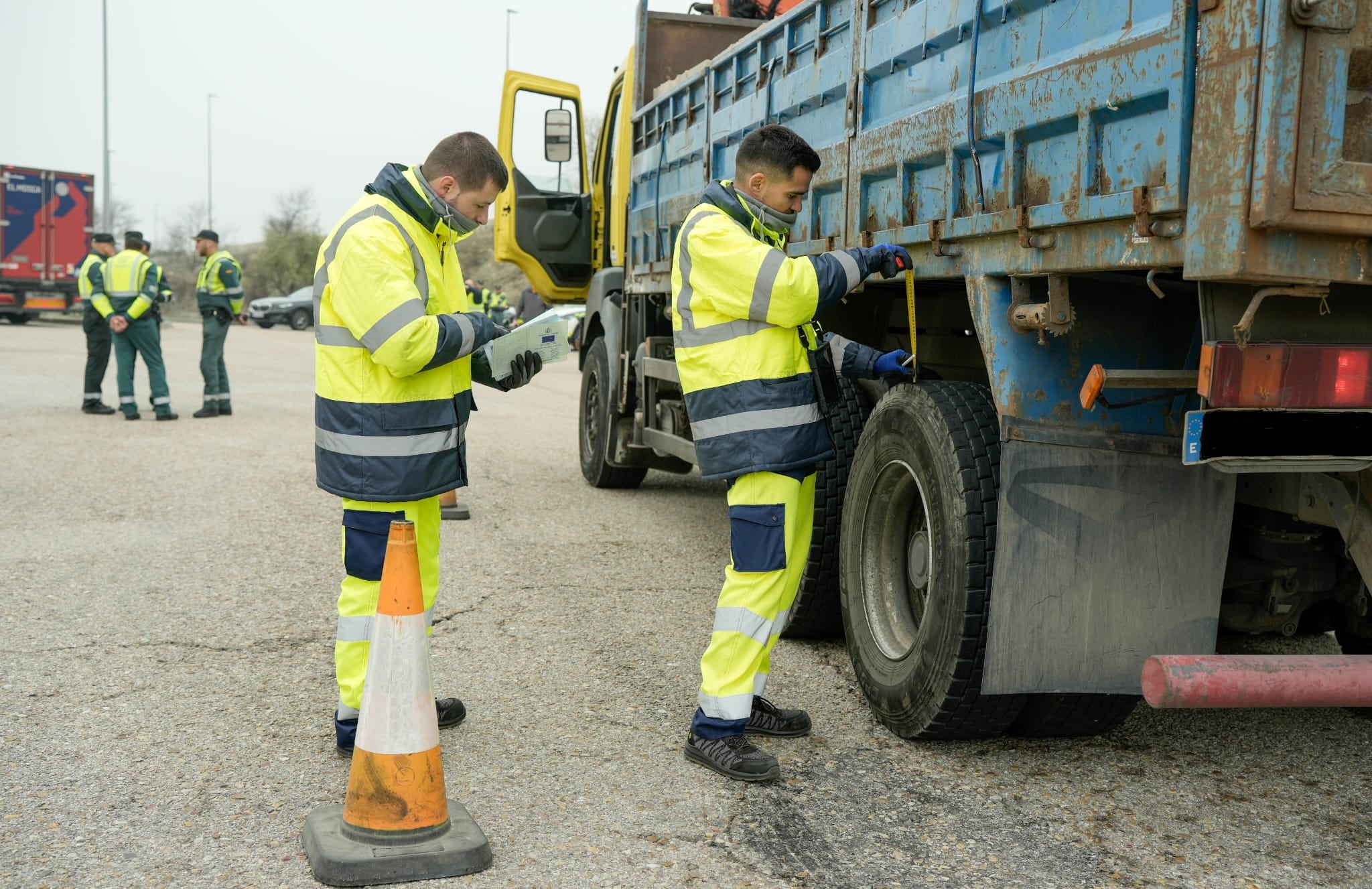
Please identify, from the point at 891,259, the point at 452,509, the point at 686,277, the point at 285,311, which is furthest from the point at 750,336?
the point at 285,311

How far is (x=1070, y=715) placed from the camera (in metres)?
3.81

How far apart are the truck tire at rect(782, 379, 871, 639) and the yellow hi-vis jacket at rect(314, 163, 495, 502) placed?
5.40 feet

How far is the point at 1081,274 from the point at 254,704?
9.48 ft

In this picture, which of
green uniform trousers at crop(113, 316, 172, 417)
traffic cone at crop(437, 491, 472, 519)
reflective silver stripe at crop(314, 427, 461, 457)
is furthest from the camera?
green uniform trousers at crop(113, 316, 172, 417)

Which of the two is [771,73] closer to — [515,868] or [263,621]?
[263,621]

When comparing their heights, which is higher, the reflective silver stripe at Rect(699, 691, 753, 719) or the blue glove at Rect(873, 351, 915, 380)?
the blue glove at Rect(873, 351, 915, 380)

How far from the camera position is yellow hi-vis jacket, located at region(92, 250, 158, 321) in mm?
11852

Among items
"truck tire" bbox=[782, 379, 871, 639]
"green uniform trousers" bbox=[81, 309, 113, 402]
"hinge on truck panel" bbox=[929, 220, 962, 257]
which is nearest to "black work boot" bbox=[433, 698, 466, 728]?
"truck tire" bbox=[782, 379, 871, 639]

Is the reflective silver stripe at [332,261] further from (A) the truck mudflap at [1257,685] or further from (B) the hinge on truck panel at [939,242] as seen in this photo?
(A) the truck mudflap at [1257,685]

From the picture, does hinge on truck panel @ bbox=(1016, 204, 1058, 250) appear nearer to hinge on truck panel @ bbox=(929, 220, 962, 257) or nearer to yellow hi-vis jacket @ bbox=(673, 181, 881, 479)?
hinge on truck panel @ bbox=(929, 220, 962, 257)

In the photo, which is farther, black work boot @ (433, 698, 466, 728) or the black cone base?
black work boot @ (433, 698, 466, 728)

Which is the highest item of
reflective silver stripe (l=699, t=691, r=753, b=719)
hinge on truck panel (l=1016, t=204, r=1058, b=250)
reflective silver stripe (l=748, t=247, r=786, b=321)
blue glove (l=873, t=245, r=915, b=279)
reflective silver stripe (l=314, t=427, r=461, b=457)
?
hinge on truck panel (l=1016, t=204, r=1058, b=250)

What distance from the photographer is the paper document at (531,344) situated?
154 inches

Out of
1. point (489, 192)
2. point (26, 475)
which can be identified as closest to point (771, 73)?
point (489, 192)
